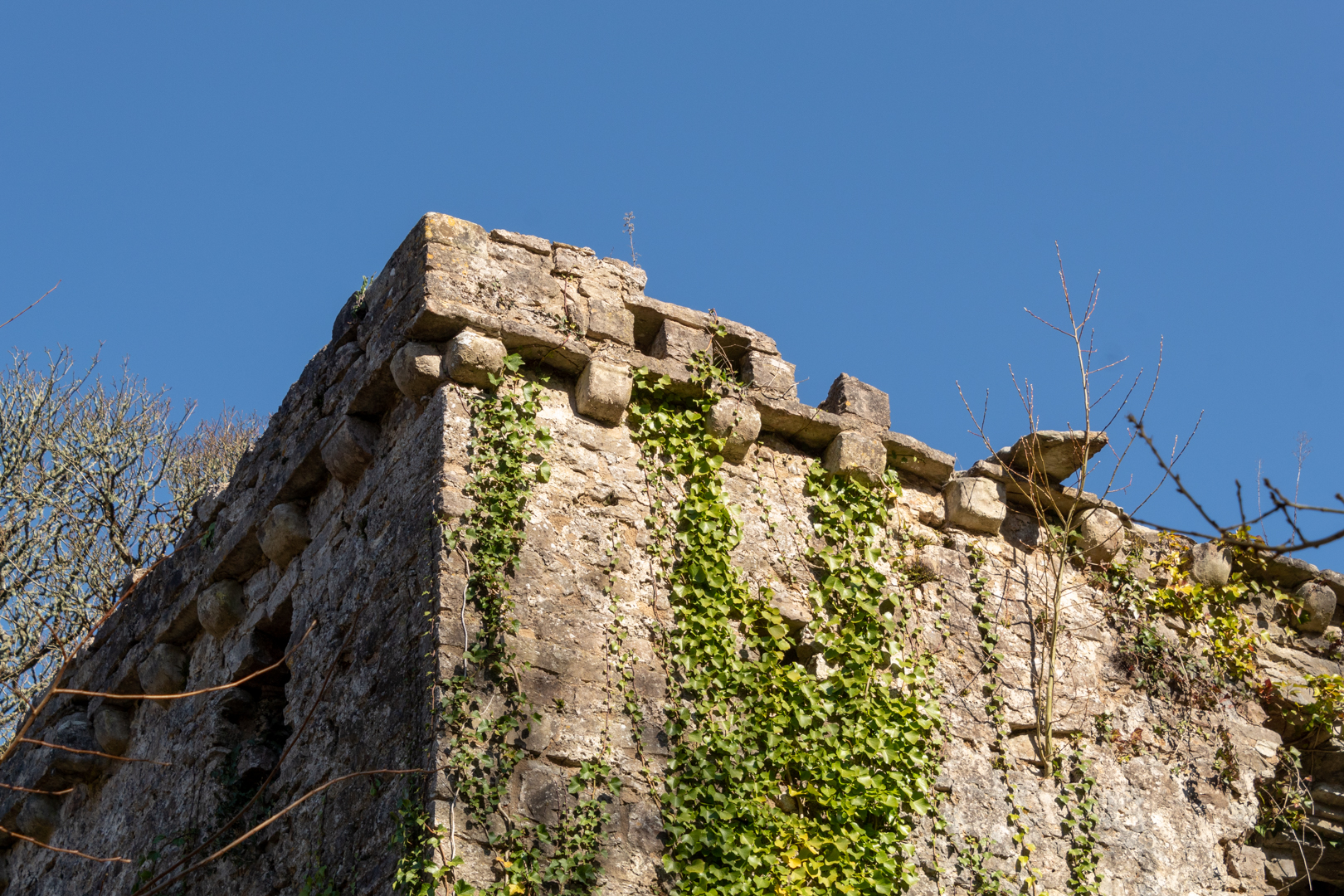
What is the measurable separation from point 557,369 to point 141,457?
1119 cm

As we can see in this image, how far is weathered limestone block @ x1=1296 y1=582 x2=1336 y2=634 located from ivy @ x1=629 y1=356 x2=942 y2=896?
228 centimetres

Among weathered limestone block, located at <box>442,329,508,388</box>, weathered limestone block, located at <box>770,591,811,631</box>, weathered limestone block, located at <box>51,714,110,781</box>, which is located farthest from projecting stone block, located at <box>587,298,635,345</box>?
weathered limestone block, located at <box>51,714,110,781</box>

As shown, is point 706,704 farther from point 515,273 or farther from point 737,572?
point 515,273

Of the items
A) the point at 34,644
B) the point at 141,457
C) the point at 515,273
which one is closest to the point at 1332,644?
the point at 515,273

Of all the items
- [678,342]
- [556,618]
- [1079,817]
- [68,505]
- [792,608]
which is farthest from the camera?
[68,505]

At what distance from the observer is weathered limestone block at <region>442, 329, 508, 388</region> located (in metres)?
4.35

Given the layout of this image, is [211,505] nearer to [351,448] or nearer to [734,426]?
[351,448]

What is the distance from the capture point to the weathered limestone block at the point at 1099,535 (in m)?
5.37

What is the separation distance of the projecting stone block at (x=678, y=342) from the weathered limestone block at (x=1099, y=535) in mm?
1860

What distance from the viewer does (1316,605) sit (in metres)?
5.75

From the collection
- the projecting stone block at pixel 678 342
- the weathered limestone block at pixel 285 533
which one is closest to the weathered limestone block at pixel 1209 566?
the projecting stone block at pixel 678 342

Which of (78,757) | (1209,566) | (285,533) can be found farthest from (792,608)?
(78,757)

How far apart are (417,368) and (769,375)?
1.43 m

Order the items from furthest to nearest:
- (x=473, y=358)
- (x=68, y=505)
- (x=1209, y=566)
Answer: (x=68, y=505), (x=1209, y=566), (x=473, y=358)
